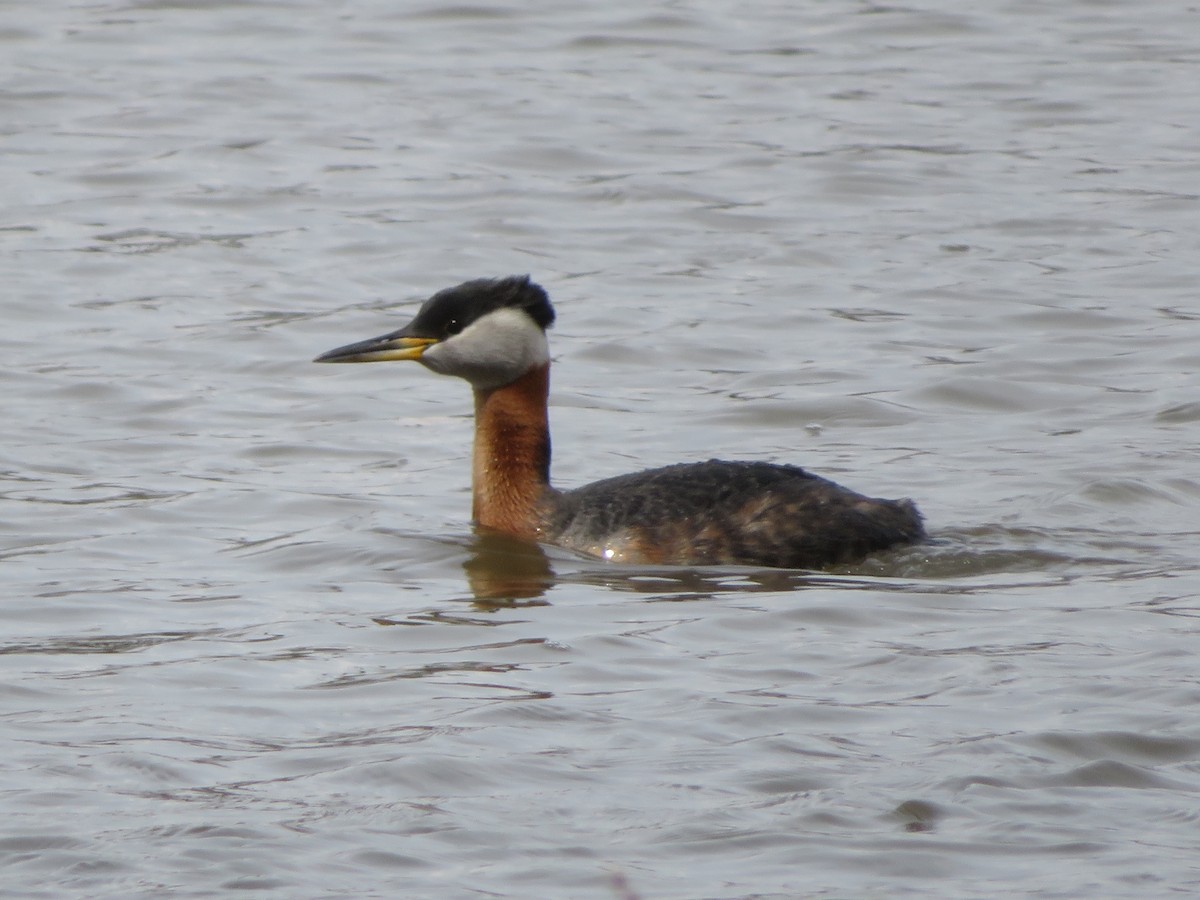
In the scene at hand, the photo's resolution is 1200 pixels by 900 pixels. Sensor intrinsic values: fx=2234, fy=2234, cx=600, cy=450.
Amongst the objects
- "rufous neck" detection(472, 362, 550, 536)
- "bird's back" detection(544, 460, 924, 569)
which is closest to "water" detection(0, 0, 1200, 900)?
"bird's back" detection(544, 460, 924, 569)

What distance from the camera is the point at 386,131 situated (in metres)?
18.5

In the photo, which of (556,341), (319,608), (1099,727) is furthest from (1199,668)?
(556,341)

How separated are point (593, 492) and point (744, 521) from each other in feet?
2.60

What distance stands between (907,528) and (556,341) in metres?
4.89

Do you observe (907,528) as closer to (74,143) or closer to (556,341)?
(556,341)

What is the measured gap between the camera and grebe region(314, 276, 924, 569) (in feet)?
29.5

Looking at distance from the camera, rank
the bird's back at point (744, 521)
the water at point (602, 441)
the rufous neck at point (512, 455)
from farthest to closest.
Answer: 1. the rufous neck at point (512, 455)
2. the bird's back at point (744, 521)
3. the water at point (602, 441)

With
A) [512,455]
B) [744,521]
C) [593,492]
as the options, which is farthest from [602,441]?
[744,521]

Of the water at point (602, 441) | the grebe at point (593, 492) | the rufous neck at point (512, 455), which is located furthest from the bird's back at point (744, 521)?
the rufous neck at point (512, 455)

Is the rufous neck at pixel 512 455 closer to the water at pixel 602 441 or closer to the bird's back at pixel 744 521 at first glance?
the water at pixel 602 441

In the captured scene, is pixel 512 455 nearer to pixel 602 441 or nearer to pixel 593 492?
pixel 593 492

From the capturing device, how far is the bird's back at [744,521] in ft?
29.5

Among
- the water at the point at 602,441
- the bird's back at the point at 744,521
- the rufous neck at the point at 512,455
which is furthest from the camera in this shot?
the rufous neck at the point at 512,455

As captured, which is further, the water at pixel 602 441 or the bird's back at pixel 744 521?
the bird's back at pixel 744 521
